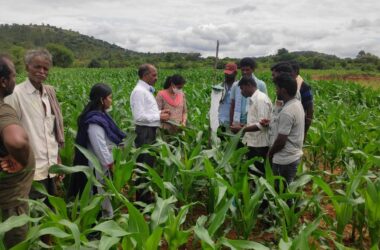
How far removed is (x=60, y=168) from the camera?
2758 millimetres

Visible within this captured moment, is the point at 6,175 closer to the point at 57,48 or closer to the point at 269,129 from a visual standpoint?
the point at 269,129

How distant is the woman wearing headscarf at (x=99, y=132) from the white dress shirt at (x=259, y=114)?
4.46 ft

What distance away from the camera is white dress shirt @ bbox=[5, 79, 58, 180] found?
2.73m

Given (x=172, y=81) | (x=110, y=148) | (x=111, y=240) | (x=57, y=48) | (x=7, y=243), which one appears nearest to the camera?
(x=111, y=240)

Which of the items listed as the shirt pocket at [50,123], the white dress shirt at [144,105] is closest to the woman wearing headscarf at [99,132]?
the shirt pocket at [50,123]

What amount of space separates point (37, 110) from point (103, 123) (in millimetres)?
482

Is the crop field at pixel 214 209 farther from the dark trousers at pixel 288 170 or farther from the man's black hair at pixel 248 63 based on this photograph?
the man's black hair at pixel 248 63

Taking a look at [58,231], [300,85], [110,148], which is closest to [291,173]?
[300,85]

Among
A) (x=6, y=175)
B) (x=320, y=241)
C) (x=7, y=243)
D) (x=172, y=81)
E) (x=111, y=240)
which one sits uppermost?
(x=172, y=81)

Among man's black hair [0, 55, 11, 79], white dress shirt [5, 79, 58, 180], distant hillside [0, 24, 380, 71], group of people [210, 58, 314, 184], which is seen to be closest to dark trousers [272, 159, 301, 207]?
group of people [210, 58, 314, 184]

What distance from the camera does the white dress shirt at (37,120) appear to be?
273 centimetres

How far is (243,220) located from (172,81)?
7.21 feet

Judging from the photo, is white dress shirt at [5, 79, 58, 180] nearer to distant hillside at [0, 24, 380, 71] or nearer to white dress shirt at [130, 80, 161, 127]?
white dress shirt at [130, 80, 161, 127]

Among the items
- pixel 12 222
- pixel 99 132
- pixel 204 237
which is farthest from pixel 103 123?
pixel 204 237
